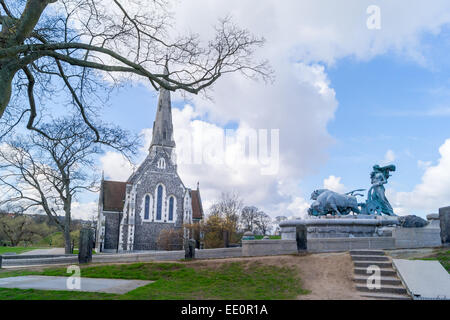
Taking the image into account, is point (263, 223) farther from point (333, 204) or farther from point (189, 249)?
point (189, 249)

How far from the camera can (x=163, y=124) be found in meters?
53.3

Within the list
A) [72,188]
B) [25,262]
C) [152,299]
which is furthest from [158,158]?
[152,299]

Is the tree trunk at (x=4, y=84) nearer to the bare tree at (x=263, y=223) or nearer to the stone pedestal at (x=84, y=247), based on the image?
the stone pedestal at (x=84, y=247)

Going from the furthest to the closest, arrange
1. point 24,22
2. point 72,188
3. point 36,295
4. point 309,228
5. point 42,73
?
point 72,188, point 309,228, point 42,73, point 36,295, point 24,22

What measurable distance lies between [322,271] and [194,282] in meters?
4.21

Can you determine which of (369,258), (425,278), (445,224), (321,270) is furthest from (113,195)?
(425,278)

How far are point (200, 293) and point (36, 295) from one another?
409cm

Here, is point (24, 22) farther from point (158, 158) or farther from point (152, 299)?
point (158, 158)

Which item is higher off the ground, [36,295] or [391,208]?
[391,208]

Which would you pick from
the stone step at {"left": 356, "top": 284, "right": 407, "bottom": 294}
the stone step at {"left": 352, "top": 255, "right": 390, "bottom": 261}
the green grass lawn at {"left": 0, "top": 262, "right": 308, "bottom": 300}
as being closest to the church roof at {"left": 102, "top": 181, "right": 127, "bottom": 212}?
the green grass lawn at {"left": 0, "top": 262, "right": 308, "bottom": 300}

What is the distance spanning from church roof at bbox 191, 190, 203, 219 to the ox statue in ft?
110

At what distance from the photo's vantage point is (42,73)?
10445 mm

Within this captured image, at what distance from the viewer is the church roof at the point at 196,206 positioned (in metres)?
50.1

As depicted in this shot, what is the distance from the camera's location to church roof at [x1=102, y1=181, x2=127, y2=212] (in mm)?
45625
